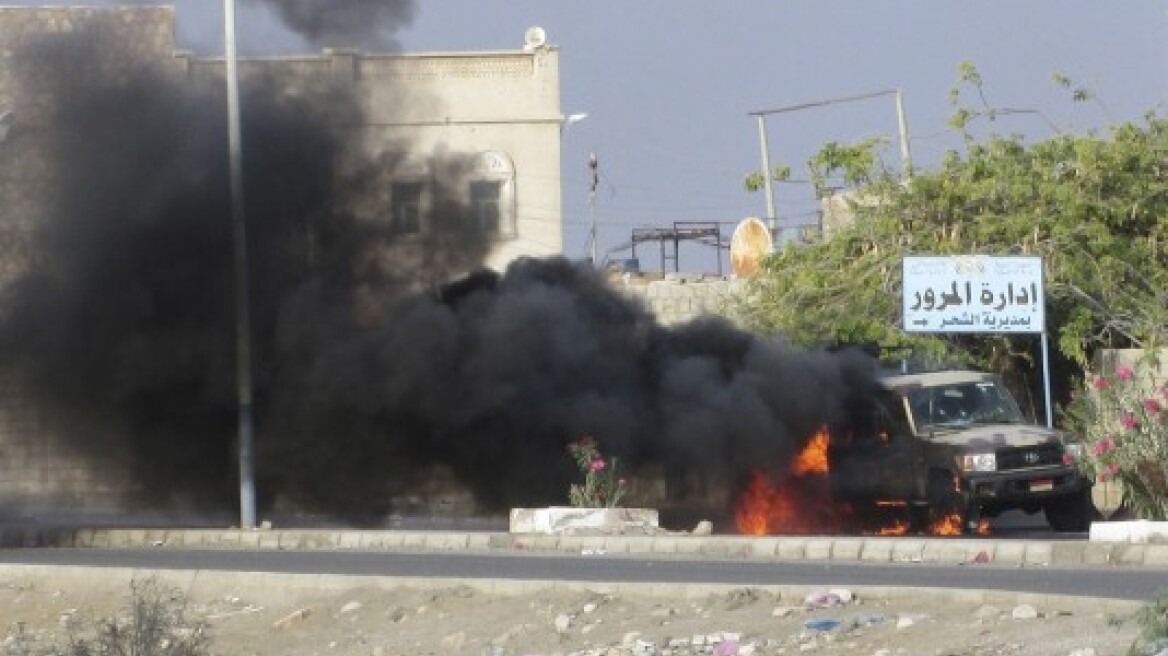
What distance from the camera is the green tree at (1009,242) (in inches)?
1337

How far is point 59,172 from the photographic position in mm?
31000

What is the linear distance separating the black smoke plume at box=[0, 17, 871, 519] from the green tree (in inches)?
169

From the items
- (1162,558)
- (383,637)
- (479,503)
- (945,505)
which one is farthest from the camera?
(479,503)

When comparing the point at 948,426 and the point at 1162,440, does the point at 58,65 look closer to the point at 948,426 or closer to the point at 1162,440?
the point at 948,426

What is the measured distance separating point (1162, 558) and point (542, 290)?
1332cm

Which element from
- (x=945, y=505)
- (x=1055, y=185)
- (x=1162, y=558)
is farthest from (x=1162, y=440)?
(x=1055, y=185)

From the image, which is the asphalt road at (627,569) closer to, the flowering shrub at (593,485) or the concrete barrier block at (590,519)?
the concrete barrier block at (590,519)

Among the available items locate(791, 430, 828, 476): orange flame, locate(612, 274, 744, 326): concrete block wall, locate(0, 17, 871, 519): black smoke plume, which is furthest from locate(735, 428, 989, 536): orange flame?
locate(612, 274, 744, 326): concrete block wall

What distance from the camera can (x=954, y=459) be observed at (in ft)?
86.1

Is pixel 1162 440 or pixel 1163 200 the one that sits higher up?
pixel 1163 200

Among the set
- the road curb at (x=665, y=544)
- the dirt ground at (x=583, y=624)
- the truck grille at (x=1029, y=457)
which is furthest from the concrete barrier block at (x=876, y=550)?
the truck grille at (x=1029, y=457)

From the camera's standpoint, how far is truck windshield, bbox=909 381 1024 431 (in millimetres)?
27142

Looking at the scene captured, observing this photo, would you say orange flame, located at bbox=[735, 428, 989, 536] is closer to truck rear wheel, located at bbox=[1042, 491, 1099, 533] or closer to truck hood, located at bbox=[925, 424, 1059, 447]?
truck rear wheel, located at bbox=[1042, 491, 1099, 533]

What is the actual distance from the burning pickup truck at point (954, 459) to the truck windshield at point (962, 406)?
0.01 metres
